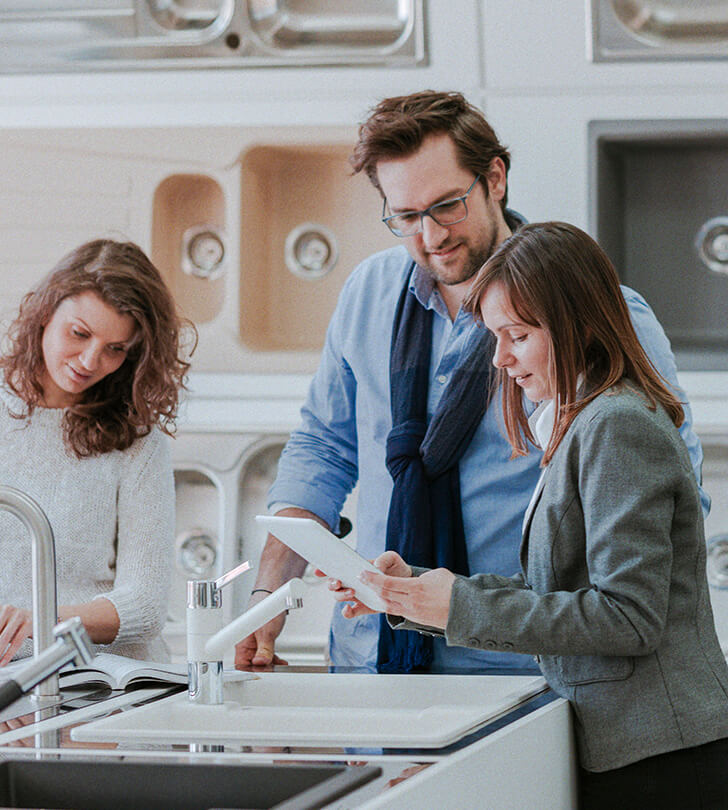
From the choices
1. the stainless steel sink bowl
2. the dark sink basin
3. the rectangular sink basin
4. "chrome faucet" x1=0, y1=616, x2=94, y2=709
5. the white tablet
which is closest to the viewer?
"chrome faucet" x1=0, y1=616, x2=94, y2=709

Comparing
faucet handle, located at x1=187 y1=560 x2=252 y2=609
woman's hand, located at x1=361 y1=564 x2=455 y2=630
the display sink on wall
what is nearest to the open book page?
faucet handle, located at x1=187 y1=560 x2=252 y2=609

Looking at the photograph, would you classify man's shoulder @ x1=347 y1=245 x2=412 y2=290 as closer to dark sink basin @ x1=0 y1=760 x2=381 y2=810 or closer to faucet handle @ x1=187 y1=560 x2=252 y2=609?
faucet handle @ x1=187 y1=560 x2=252 y2=609

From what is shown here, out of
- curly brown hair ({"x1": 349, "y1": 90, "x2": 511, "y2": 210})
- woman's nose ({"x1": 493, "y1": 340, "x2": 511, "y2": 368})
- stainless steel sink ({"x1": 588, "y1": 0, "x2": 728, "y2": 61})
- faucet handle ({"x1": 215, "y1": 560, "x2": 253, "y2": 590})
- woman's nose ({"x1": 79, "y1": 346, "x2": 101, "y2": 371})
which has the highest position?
stainless steel sink ({"x1": 588, "y1": 0, "x2": 728, "y2": 61})

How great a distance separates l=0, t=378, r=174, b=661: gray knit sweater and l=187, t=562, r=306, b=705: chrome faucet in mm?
314

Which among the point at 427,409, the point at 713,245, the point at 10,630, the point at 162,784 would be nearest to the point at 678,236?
the point at 713,245

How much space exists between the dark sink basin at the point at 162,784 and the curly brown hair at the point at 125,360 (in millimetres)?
701

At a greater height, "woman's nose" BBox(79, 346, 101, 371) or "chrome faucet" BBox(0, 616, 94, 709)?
"woman's nose" BBox(79, 346, 101, 371)

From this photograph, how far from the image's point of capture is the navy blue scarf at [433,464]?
65.1 inches

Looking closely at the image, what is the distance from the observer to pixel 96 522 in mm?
1623

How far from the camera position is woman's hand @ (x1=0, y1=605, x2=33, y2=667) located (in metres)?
1.40

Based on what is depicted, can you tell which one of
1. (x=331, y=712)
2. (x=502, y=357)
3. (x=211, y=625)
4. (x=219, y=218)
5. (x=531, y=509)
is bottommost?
(x=331, y=712)

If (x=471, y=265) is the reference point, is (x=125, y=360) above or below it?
below

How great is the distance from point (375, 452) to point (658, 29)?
945 mm

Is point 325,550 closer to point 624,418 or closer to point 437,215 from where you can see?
point 624,418
